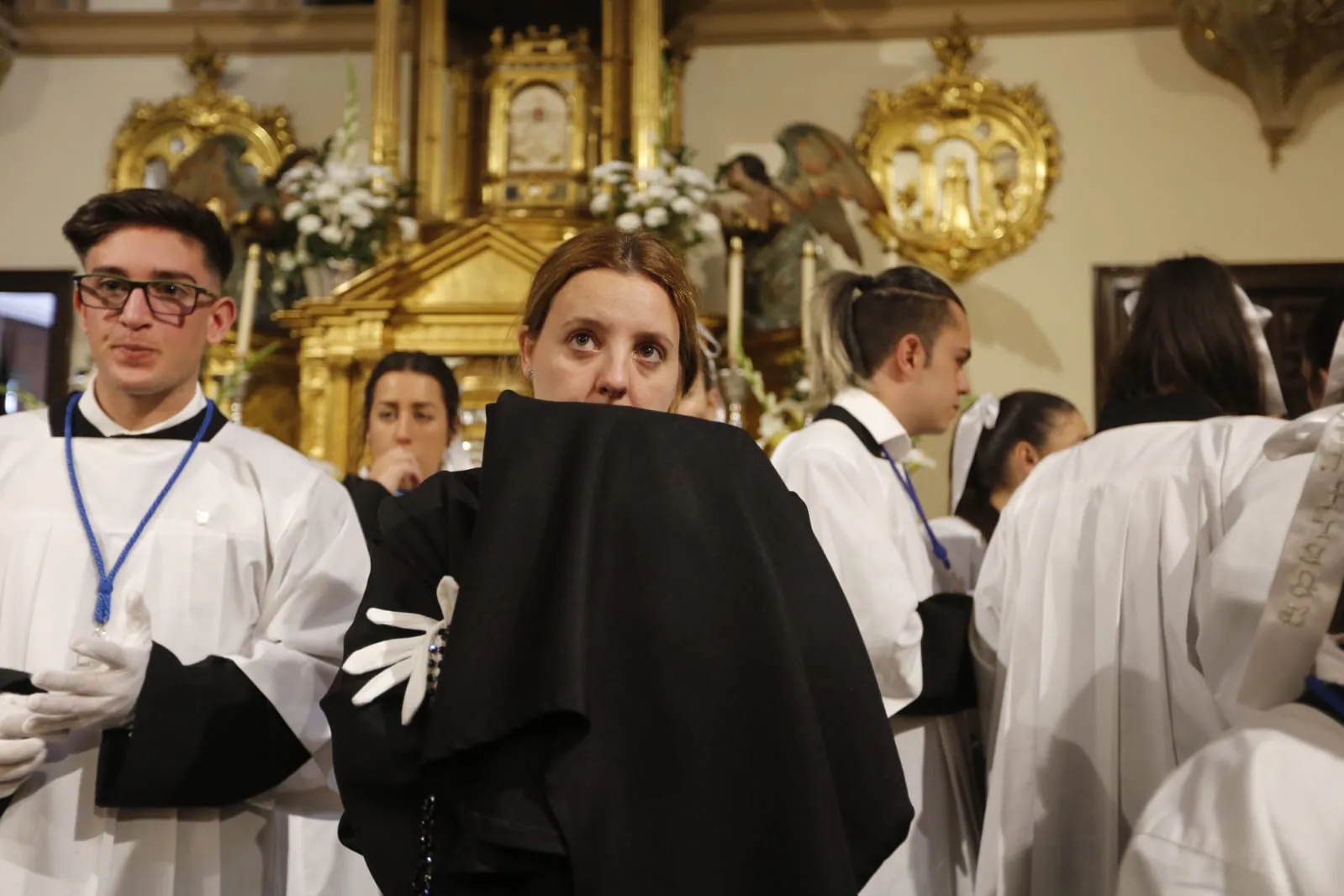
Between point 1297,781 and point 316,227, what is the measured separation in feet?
19.6

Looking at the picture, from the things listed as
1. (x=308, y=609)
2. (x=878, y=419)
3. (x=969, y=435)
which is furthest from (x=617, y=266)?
(x=969, y=435)

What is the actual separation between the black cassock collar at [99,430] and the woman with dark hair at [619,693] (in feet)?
3.48

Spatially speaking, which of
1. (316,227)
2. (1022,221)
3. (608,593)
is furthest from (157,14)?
(608,593)

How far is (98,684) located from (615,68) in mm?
5826

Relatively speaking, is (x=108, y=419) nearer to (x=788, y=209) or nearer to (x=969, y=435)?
(x=969, y=435)

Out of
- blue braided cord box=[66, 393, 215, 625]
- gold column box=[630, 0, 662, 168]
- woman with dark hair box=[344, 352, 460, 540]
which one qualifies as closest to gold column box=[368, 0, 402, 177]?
gold column box=[630, 0, 662, 168]

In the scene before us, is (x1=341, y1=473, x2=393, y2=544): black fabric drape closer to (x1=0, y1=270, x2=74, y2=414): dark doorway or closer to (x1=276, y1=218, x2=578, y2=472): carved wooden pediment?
(x1=276, y1=218, x2=578, y2=472): carved wooden pediment

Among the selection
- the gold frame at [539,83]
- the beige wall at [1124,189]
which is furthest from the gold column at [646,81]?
the beige wall at [1124,189]

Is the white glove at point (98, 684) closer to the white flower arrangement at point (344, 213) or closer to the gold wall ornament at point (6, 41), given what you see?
the white flower arrangement at point (344, 213)

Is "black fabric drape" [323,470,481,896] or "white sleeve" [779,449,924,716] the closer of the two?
"black fabric drape" [323,470,481,896]

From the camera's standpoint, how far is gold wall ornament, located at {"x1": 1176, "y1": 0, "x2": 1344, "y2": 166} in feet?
23.7

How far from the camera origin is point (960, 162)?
7.95 metres

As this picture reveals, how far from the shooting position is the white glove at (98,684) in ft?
6.42

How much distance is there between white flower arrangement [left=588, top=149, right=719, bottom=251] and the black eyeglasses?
13.2 feet
